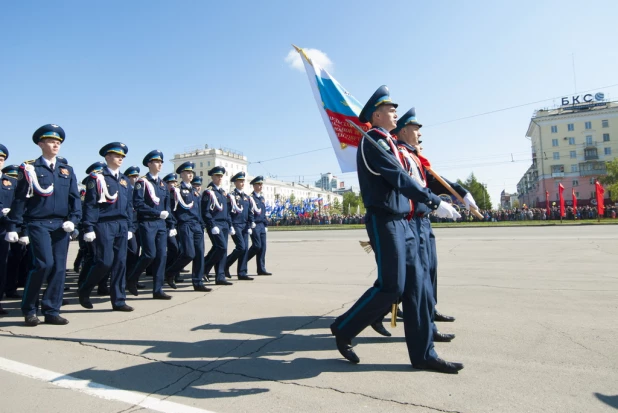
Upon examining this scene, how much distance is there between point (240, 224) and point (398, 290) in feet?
19.3

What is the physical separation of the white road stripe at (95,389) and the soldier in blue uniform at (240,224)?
5.10m

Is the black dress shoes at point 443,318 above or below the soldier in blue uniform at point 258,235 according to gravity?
below

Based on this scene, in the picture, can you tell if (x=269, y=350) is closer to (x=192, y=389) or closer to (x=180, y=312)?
(x=192, y=389)

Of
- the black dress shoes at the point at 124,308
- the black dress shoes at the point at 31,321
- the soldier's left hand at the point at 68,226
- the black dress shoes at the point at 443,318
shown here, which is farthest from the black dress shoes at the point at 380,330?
the black dress shoes at the point at 31,321

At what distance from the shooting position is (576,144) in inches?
3002

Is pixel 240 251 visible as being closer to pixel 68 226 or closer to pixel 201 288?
pixel 201 288

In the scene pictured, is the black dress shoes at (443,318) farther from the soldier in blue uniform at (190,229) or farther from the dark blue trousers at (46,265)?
the dark blue trousers at (46,265)

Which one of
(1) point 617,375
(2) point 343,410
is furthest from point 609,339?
(2) point 343,410

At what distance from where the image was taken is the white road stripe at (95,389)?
2709mm

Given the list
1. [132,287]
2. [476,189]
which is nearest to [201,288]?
[132,287]

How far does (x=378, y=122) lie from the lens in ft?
12.6

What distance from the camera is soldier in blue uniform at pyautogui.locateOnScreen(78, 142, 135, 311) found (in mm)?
5715

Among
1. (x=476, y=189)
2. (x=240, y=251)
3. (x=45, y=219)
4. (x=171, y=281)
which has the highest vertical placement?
(x=476, y=189)

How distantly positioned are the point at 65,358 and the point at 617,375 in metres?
4.45
